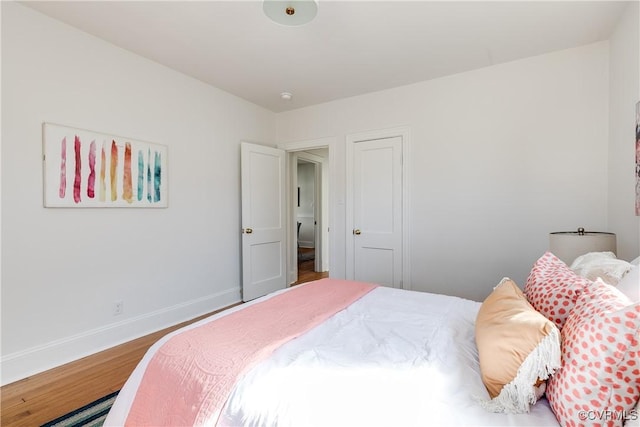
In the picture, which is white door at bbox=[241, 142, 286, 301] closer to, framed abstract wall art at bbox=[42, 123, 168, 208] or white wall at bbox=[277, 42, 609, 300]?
framed abstract wall art at bbox=[42, 123, 168, 208]

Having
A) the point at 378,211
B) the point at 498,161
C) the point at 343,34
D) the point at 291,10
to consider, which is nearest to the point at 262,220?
the point at 378,211

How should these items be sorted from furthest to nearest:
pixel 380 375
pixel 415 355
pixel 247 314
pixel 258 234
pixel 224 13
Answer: pixel 258 234
pixel 224 13
pixel 247 314
pixel 415 355
pixel 380 375

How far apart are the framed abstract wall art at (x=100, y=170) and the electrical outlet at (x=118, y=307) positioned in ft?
2.79

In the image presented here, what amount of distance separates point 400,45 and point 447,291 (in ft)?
8.02

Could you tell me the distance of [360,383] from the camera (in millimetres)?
976

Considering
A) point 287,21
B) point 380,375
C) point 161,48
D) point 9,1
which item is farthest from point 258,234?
point 380,375

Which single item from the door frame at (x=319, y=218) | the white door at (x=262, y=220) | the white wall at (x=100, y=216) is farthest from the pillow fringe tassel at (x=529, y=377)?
the door frame at (x=319, y=218)

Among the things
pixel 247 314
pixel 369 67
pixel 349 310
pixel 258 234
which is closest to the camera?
pixel 247 314

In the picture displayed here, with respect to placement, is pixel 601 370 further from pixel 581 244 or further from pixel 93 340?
pixel 93 340

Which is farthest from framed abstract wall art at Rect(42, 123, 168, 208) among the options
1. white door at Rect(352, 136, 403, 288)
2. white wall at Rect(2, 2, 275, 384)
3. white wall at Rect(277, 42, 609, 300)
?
white wall at Rect(277, 42, 609, 300)

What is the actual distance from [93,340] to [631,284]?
339 centimetres

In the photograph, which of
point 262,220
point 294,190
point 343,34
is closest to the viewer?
point 343,34

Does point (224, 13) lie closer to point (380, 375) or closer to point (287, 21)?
point (287, 21)

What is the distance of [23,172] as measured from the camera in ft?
7.05
